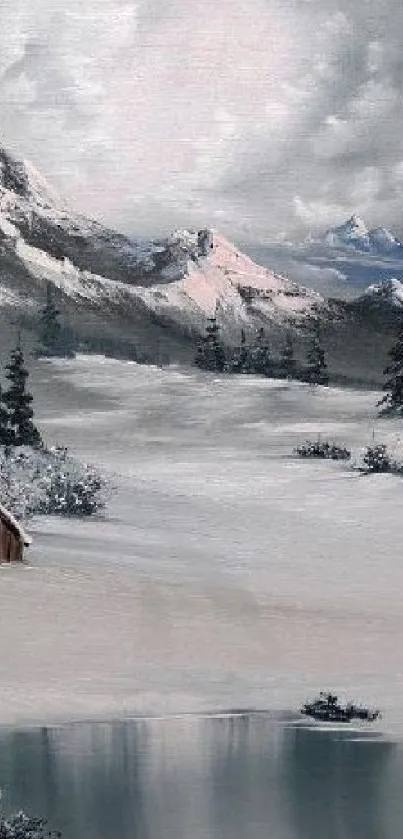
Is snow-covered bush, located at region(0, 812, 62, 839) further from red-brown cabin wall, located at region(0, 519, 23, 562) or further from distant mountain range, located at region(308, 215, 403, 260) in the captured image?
distant mountain range, located at region(308, 215, 403, 260)

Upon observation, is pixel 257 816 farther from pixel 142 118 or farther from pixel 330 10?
pixel 330 10

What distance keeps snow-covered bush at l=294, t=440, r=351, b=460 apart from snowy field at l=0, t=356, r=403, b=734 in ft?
0.09

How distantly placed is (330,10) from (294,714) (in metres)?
2.20

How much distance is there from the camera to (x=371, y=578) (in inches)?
150

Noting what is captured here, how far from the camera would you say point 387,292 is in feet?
13.4

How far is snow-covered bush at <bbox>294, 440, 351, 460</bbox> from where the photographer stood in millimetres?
3914

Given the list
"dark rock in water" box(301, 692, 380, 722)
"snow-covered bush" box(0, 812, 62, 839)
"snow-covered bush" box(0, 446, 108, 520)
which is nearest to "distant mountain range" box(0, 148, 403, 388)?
"snow-covered bush" box(0, 446, 108, 520)

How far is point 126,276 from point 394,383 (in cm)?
89

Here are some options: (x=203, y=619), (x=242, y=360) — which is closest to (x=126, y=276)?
(x=242, y=360)

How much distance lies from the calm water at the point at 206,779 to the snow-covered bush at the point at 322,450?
81 centimetres

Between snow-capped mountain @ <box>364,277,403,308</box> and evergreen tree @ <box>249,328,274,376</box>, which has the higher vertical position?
snow-capped mountain @ <box>364,277,403,308</box>

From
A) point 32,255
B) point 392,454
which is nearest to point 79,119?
point 32,255

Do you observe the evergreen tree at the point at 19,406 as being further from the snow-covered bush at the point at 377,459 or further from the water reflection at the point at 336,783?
the water reflection at the point at 336,783

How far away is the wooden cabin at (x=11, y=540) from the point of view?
375cm
